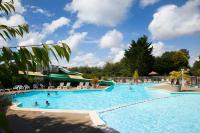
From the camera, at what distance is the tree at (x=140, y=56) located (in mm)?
61156

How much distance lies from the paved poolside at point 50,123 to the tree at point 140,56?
49.5 m

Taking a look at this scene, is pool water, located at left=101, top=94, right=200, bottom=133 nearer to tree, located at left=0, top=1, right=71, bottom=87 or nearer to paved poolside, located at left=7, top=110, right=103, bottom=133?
paved poolside, located at left=7, top=110, right=103, bottom=133

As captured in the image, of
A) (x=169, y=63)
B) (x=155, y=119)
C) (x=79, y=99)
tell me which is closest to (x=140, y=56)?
(x=169, y=63)

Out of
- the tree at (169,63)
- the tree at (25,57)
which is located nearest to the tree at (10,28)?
the tree at (25,57)

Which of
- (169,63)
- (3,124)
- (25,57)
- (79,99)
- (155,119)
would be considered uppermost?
(169,63)

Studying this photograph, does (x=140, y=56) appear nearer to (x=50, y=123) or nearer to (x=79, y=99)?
(x=79, y=99)

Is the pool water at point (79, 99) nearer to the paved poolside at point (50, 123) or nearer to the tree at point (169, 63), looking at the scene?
the paved poolside at point (50, 123)

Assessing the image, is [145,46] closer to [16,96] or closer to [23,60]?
[16,96]

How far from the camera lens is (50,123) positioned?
10.4 m

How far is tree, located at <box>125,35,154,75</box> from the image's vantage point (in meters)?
61.2

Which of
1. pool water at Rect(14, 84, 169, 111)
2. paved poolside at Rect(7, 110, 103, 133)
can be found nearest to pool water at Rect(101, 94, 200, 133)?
paved poolside at Rect(7, 110, 103, 133)

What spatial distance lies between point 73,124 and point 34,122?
166cm

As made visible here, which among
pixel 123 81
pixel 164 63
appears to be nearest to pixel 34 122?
pixel 123 81

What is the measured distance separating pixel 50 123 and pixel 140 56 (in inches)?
2081
